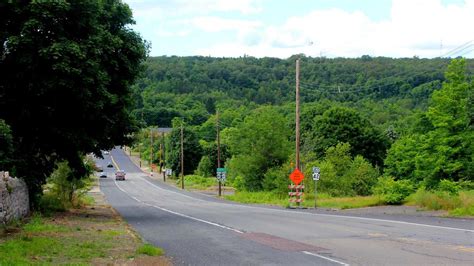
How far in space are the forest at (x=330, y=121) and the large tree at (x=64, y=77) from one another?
8.15 ft

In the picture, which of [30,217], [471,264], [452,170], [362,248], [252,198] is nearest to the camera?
[471,264]

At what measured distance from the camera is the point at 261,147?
197 ft

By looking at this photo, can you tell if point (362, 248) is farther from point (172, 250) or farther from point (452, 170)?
point (452, 170)

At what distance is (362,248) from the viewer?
15102mm

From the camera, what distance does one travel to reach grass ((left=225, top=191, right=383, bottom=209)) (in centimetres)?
3550

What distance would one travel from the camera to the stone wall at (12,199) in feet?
58.1

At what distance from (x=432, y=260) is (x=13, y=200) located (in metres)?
13.1

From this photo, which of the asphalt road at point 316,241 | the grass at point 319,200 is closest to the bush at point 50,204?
the asphalt road at point 316,241

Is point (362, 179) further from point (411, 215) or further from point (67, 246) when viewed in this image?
point (67, 246)

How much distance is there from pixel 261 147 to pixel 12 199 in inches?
1644

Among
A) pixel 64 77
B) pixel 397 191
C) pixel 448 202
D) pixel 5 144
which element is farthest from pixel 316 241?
pixel 397 191

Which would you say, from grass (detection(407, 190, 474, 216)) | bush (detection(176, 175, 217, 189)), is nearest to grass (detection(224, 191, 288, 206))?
grass (detection(407, 190, 474, 216))

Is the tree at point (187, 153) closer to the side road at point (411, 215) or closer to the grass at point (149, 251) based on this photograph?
the side road at point (411, 215)

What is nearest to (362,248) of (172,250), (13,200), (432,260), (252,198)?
(432,260)
